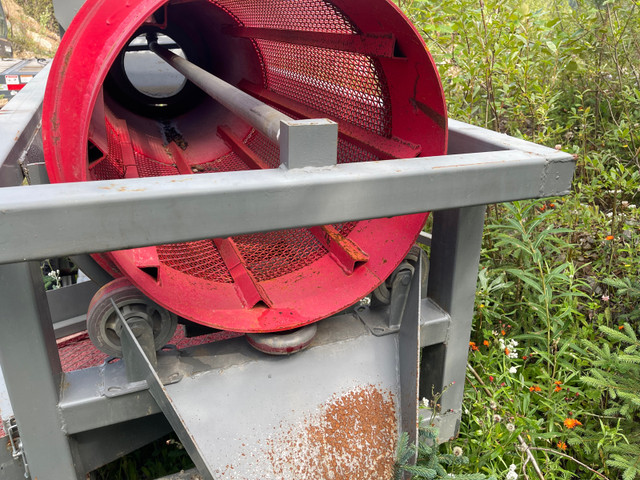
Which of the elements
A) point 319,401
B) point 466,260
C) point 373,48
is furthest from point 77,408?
point 373,48

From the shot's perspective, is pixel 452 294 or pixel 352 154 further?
pixel 352 154

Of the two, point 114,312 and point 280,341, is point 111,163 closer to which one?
point 114,312

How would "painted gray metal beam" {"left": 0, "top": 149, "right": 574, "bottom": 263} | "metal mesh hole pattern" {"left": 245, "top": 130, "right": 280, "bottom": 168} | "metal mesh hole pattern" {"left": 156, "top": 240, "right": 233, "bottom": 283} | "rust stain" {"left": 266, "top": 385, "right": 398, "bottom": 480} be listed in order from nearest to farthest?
"painted gray metal beam" {"left": 0, "top": 149, "right": 574, "bottom": 263}
"rust stain" {"left": 266, "top": 385, "right": 398, "bottom": 480}
"metal mesh hole pattern" {"left": 156, "top": 240, "right": 233, "bottom": 283}
"metal mesh hole pattern" {"left": 245, "top": 130, "right": 280, "bottom": 168}

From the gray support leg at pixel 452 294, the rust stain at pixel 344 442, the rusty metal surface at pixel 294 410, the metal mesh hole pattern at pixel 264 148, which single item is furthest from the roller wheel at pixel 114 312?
the metal mesh hole pattern at pixel 264 148

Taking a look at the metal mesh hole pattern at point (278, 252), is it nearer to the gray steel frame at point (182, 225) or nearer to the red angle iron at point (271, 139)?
the red angle iron at point (271, 139)

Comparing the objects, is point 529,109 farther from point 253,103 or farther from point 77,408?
point 77,408

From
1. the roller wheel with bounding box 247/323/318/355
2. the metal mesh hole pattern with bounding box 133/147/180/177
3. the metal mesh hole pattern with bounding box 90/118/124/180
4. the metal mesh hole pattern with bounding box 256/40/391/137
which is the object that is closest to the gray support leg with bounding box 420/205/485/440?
the metal mesh hole pattern with bounding box 256/40/391/137

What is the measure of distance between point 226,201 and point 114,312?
69 cm

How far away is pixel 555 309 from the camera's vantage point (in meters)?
2.62

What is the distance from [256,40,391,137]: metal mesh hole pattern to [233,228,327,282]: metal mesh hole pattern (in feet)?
1.58

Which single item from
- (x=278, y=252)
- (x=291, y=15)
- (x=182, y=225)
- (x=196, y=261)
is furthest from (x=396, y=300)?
(x=291, y=15)

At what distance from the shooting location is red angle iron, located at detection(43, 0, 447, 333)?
122 centimetres

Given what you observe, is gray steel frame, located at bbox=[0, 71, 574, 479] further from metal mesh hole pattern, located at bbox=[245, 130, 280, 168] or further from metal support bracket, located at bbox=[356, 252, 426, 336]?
metal mesh hole pattern, located at bbox=[245, 130, 280, 168]

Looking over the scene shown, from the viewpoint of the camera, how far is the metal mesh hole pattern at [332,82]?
1866 mm
